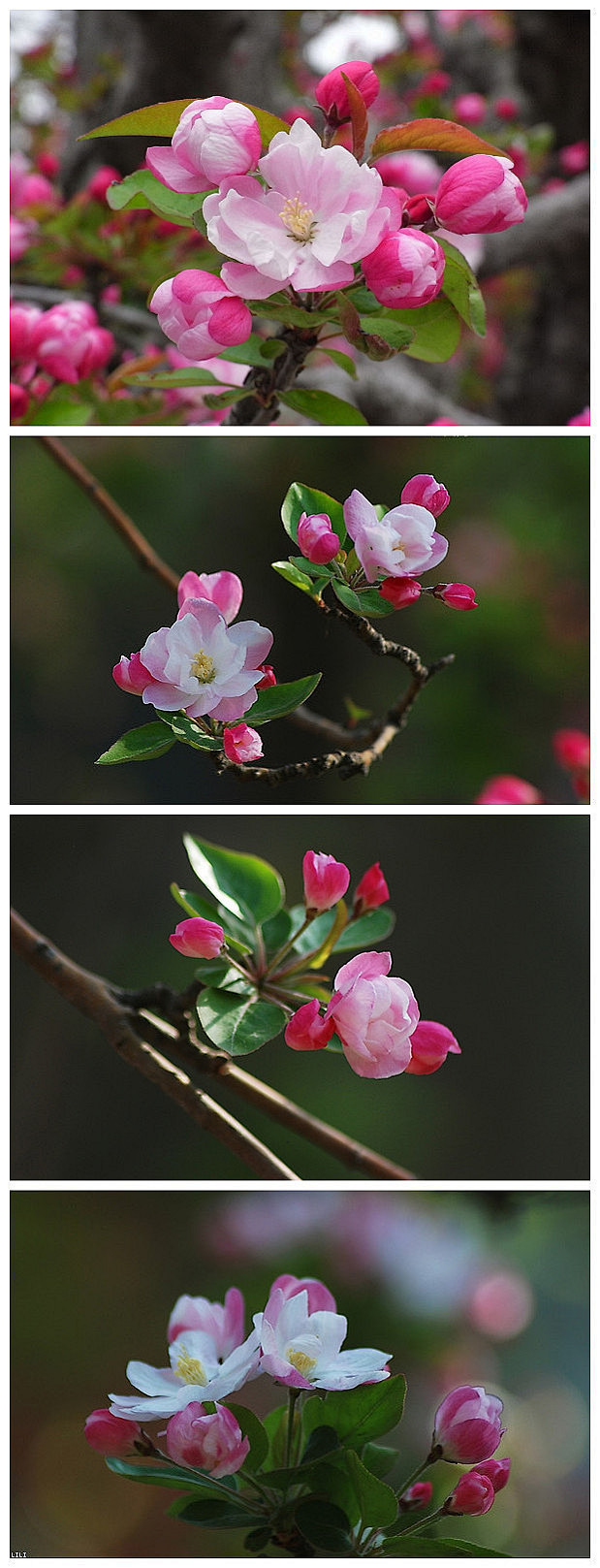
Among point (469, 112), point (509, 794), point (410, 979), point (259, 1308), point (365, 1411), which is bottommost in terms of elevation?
point (259, 1308)

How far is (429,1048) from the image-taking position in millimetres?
591

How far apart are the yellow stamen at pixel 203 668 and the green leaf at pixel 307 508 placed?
0.08 meters

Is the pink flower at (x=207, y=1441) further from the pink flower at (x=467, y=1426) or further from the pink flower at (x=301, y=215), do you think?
the pink flower at (x=301, y=215)

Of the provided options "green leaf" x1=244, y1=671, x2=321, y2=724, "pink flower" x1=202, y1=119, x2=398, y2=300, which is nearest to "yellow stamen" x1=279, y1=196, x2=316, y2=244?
"pink flower" x1=202, y1=119, x2=398, y2=300

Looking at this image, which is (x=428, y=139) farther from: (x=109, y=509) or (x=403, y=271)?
(x=109, y=509)

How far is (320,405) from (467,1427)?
0.57 metres

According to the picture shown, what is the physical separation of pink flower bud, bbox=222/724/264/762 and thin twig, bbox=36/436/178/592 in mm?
221

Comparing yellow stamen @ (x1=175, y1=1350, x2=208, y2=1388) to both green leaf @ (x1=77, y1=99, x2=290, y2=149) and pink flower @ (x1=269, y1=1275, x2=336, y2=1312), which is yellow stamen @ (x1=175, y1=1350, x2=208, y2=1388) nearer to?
pink flower @ (x1=269, y1=1275, x2=336, y2=1312)

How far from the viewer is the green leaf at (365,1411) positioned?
626 millimetres

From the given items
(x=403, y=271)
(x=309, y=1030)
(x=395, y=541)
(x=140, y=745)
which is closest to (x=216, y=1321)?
(x=309, y=1030)

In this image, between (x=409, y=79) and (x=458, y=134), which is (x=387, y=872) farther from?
(x=409, y=79)

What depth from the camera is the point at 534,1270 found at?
2.67ft
